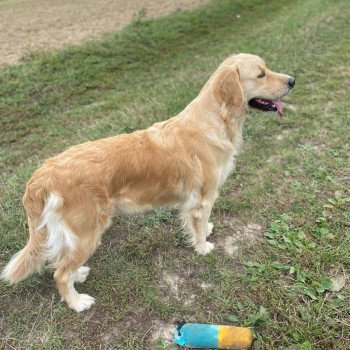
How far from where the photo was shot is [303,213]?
4180 millimetres

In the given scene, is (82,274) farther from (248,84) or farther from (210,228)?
(248,84)

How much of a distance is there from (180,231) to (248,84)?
5.69 ft

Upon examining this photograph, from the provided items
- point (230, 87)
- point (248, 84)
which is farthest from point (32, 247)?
point (248, 84)

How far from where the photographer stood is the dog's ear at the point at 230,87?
3512mm

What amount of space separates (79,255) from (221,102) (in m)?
1.92

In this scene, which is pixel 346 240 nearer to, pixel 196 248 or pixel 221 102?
pixel 196 248

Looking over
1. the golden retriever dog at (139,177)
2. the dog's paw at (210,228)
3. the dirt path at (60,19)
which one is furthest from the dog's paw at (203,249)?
the dirt path at (60,19)

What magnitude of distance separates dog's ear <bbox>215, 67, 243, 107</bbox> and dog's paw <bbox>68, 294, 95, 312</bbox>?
2251mm

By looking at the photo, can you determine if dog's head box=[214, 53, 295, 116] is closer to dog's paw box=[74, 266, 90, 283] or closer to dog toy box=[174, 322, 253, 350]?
dog toy box=[174, 322, 253, 350]

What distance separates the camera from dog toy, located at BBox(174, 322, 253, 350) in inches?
117

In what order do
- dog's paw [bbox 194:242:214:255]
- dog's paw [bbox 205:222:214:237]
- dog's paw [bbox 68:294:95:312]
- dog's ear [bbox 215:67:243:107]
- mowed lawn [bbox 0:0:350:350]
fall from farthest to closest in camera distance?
1. dog's paw [bbox 205:222:214:237]
2. dog's paw [bbox 194:242:214:255]
3. dog's ear [bbox 215:67:243:107]
4. dog's paw [bbox 68:294:95:312]
5. mowed lawn [bbox 0:0:350:350]

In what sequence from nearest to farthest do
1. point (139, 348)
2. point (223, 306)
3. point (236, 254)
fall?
point (139, 348) → point (223, 306) → point (236, 254)

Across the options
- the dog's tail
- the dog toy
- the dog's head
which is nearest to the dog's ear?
the dog's head

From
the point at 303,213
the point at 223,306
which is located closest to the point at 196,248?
the point at 223,306
